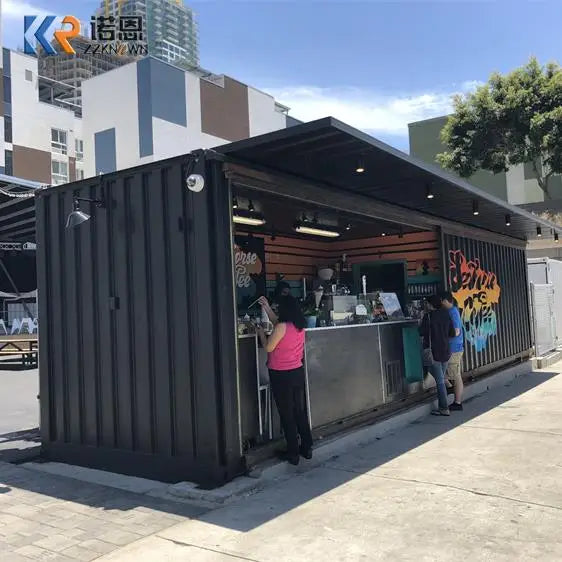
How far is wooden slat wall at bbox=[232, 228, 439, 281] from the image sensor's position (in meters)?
10.2

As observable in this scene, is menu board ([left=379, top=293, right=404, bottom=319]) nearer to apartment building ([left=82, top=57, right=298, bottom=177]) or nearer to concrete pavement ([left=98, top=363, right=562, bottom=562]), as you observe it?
concrete pavement ([left=98, top=363, right=562, bottom=562])

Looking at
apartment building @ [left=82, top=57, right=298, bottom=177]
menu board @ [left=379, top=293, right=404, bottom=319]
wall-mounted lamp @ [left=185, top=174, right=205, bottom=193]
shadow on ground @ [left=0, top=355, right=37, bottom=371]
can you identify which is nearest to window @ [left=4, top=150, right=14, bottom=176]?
apartment building @ [left=82, top=57, right=298, bottom=177]

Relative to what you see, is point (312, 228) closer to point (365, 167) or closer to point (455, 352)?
point (455, 352)

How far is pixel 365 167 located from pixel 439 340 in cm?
281

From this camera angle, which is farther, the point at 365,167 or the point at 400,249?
the point at 400,249

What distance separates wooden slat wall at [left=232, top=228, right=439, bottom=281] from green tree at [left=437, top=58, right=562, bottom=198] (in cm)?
1423

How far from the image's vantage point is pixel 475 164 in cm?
2472

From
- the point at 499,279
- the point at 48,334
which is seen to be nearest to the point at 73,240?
the point at 48,334

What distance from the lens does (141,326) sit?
5.41 m

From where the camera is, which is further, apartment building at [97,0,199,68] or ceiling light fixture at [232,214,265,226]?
apartment building at [97,0,199,68]

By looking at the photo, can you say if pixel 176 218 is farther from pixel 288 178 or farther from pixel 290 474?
pixel 290 474

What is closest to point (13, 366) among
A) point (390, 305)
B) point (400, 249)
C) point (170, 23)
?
point (400, 249)

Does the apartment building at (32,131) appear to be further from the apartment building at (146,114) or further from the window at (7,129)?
the apartment building at (146,114)

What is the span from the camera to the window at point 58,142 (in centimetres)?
4381
